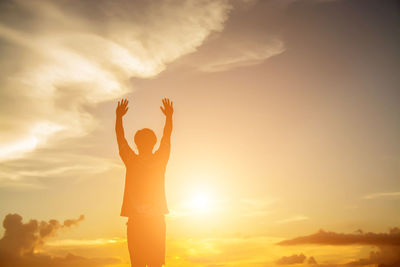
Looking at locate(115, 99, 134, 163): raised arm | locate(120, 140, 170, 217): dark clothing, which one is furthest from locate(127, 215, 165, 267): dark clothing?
locate(115, 99, 134, 163): raised arm

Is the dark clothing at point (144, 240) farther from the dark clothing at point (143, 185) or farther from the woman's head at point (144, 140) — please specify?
the woman's head at point (144, 140)

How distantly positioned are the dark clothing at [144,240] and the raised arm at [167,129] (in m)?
1.58

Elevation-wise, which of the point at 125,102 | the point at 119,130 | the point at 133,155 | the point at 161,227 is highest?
the point at 125,102

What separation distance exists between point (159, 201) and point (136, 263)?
4.87 ft

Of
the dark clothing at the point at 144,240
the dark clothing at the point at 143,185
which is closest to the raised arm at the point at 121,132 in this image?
the dark clothing at the point at 143,185

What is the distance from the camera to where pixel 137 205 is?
9523 mm

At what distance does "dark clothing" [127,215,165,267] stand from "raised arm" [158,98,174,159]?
1.58 metres

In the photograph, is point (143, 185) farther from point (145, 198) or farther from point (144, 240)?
point (144, 240)

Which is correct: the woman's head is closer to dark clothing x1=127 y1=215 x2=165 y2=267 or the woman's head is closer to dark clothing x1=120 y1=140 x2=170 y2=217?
dark clothing x1=120 y1=140 x2=170 y2=217

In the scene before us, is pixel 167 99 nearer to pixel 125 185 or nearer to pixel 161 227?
pixel 125 185

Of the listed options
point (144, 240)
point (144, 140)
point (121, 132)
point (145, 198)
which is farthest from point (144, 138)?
point (144, 240)

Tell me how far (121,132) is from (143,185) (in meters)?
1.39

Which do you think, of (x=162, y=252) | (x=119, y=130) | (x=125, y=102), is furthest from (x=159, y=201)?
(x=125, y=102)

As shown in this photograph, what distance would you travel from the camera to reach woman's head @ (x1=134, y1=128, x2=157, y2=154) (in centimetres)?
970
